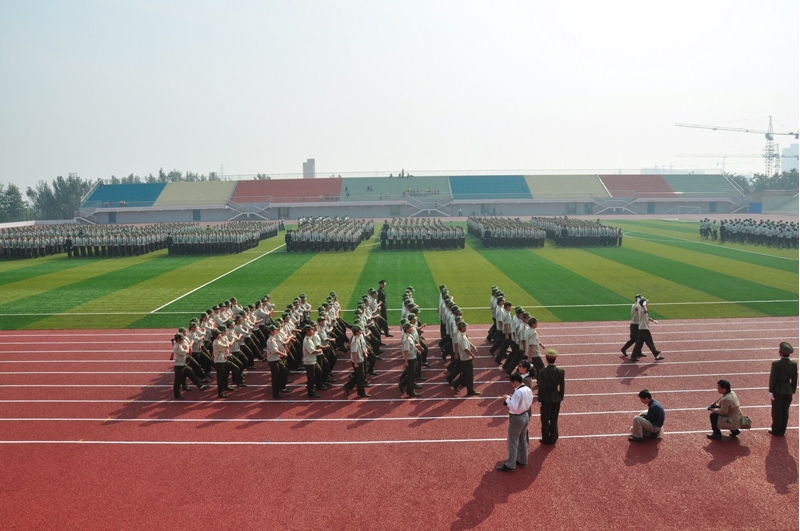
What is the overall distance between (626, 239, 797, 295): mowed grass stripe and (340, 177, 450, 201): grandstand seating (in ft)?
134

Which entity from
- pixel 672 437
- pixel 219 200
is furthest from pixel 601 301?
pixel 219 200

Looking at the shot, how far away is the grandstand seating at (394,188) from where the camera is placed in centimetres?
7269

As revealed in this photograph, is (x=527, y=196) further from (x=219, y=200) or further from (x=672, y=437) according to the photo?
(x=672, y=437)

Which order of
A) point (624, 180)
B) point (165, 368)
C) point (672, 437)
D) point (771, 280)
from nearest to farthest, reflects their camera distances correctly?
1. point (672, 437)
2. point (165, 368)
3. point (771, 280)
4. point (624, 180)

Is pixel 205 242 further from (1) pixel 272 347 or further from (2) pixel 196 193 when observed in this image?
(2) pixel 196 193

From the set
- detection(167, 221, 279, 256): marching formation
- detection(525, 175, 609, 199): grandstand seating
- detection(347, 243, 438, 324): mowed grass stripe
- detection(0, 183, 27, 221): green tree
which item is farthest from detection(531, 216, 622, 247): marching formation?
detection(0, 183, 27, 221): green tree

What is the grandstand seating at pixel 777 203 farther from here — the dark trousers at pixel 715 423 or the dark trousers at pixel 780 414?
the dark trousers at pixel 715 423

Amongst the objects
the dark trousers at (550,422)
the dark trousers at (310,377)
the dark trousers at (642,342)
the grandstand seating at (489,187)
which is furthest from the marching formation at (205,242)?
the grandstand seating at (489,187)

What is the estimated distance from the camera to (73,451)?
8.88 m

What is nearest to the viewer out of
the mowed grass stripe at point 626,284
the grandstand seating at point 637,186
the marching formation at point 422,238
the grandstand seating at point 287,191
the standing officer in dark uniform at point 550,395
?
the standing officer in dark uniform at point 550,395

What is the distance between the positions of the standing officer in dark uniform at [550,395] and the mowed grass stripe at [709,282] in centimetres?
1221

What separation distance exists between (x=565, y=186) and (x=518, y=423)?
73.6 metres

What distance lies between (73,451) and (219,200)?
222 feet

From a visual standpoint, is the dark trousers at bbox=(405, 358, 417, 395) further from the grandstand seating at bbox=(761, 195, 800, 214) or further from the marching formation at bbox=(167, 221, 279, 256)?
the grandstand seating at bbox=(761, 195, 800, 214)
